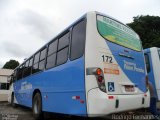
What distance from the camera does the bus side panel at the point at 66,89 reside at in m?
5.37

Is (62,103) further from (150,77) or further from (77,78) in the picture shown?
(150,77)

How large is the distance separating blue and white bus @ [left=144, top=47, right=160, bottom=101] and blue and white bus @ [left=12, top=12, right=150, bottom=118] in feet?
7.35

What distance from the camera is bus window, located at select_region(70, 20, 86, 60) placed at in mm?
5637

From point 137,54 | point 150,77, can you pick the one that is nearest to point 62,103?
point 137,54

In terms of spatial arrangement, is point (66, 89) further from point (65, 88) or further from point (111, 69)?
point (111, 69)

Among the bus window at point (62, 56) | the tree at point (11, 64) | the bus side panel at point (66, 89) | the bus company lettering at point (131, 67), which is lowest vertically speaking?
the bus side panel at point (66, 89)

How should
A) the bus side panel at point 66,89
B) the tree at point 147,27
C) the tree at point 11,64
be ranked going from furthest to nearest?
1. the tree at point 11,64
2. the tree at point 147,27
3. the bus side panel at point 66,89

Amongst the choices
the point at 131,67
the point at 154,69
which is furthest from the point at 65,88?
the point at 154,69

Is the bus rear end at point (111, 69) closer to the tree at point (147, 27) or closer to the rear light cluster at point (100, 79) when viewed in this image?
the rear light cluster at point (100, 79)

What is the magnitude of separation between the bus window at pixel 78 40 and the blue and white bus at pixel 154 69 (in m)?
3.99

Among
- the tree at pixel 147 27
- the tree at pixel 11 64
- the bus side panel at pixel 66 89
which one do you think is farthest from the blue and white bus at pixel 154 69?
the tree at pixel 11 64

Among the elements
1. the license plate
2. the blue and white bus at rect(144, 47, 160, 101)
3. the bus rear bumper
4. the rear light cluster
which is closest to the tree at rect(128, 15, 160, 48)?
the blue and white bus at rect(144, 47, 160, 101)

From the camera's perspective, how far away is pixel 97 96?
198 inches

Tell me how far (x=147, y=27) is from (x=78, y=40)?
26.5m
